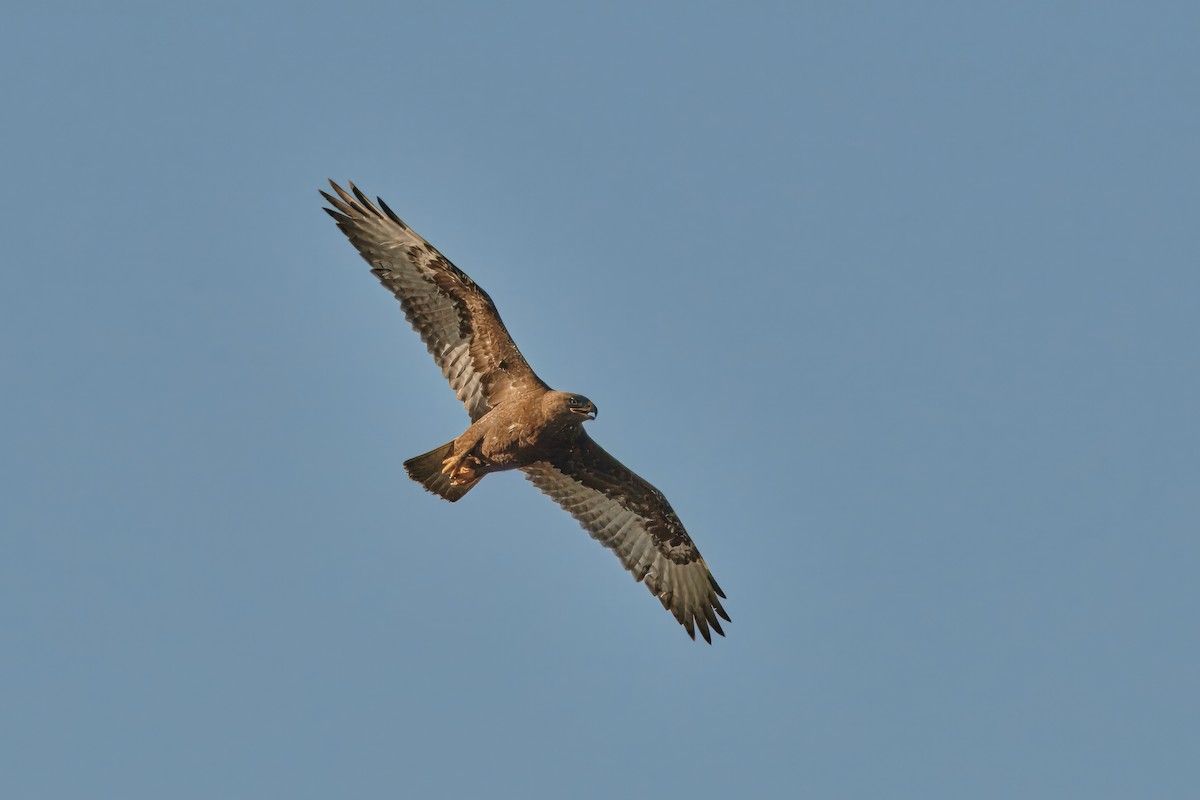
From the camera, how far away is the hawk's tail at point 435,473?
16734mm

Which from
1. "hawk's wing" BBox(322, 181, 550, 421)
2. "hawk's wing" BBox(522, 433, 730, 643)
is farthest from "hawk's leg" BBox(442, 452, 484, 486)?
"hawk's wing" BBox(522, 433, 730, 643)

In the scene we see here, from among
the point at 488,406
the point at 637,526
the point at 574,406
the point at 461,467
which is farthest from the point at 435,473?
the point at 637,526

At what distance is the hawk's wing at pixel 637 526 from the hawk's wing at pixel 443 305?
1.18m

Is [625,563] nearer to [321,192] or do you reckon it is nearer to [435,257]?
[435,257]

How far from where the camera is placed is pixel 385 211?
17.0 metres

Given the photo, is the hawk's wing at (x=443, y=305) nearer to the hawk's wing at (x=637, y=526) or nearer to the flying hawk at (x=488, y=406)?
the flying hawk at (x=488, y=406)

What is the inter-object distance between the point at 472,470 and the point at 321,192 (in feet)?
11.4

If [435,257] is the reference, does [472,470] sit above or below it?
below

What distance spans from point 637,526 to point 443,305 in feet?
11.2

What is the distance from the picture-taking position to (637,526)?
1816 cm

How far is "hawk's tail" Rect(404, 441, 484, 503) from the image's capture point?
16.7m

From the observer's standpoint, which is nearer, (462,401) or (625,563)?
(462,401)

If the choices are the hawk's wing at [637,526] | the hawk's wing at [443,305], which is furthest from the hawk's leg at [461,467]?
the hawk's wing at [637,526]

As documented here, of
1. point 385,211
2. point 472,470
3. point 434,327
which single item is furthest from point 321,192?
point 472,470
